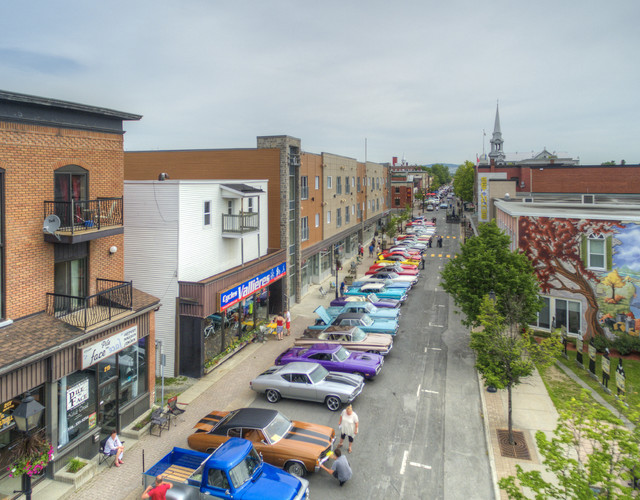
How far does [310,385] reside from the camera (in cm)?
1619

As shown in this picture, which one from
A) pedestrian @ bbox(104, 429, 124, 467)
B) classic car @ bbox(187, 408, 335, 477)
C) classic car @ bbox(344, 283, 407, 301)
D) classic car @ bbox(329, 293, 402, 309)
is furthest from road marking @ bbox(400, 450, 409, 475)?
classic car @ bbox(344, 283, 407, 301)

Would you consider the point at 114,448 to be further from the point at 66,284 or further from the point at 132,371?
the point at 66,284

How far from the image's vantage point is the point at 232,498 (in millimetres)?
9844

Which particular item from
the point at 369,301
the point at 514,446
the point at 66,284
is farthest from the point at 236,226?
the point at 514,446

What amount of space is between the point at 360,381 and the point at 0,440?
10736mm

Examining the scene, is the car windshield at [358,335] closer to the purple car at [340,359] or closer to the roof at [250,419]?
the purple car at [340,359]

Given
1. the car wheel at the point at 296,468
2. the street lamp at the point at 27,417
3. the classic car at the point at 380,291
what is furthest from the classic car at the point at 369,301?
the street lamp at the point at 27,417

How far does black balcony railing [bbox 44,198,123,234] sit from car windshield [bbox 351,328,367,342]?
1101cm

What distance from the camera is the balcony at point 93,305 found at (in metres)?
13.2

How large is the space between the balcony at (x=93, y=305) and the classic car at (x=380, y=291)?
1731 cm

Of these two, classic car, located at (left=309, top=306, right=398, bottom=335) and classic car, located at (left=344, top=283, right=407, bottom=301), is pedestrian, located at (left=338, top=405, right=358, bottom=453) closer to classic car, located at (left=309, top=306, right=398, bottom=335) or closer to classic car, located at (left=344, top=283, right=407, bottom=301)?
classic car, located at (left=309, top=306, right=398, bottom=335)

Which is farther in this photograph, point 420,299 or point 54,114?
point 420,299

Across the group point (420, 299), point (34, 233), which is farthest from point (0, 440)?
point (420, 299)

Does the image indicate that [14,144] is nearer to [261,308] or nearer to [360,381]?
[360,381]
